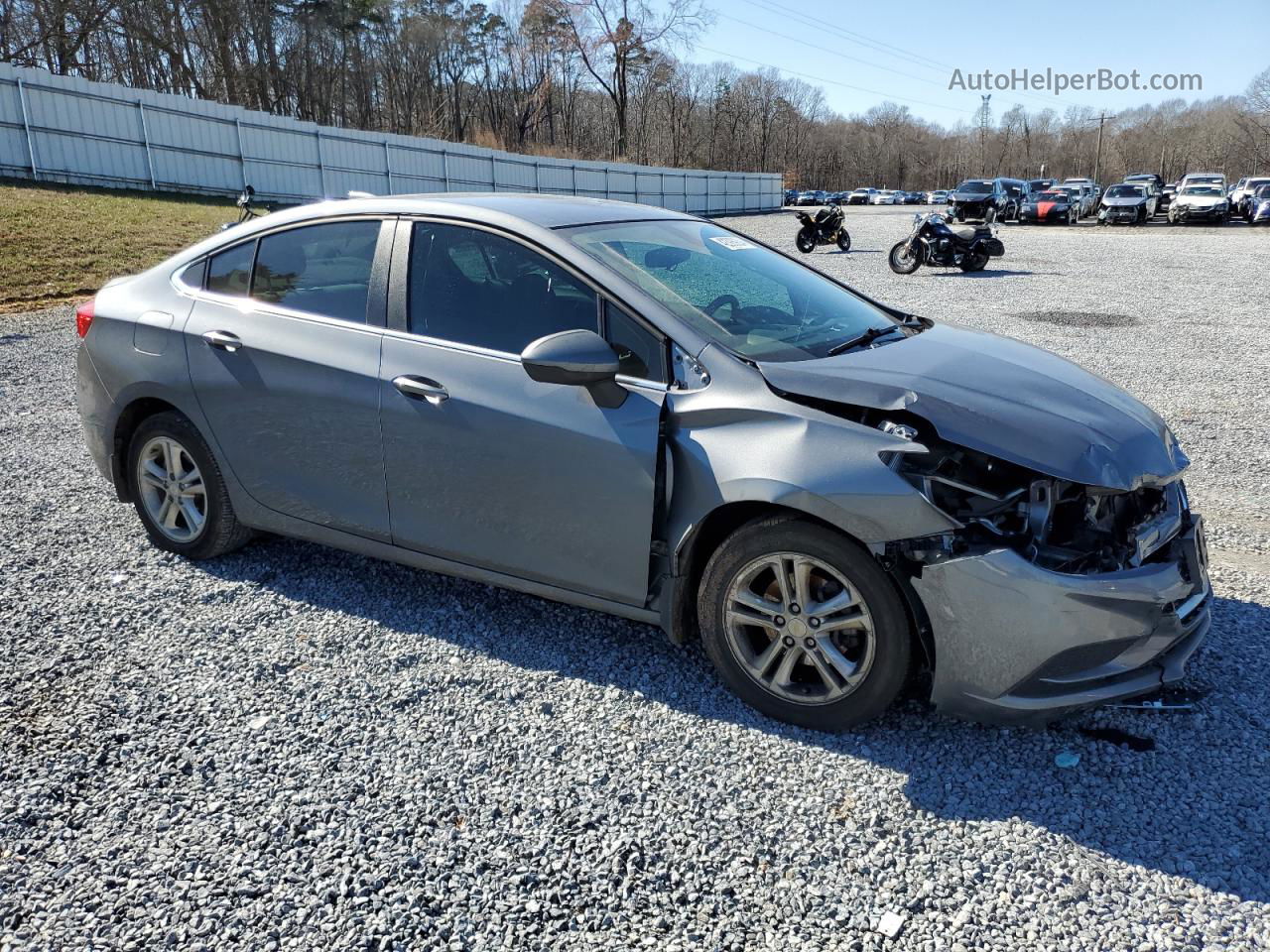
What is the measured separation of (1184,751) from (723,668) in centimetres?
149

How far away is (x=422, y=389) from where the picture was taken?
11.3 feet

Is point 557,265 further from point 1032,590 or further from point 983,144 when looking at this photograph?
point 983,144

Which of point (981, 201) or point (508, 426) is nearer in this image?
point (508, 426)

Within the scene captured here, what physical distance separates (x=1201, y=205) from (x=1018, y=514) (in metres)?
39.2

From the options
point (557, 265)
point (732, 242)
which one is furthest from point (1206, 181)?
point (557, 265)

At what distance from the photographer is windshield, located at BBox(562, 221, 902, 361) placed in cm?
335

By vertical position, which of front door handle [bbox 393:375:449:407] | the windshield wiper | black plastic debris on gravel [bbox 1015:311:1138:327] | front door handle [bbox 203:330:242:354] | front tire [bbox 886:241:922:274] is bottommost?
black plastic debris on gravel [bbox 1015:311:1138:327]

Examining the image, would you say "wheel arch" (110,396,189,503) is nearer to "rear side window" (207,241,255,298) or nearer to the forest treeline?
"rear side window" (207,241,255,298)

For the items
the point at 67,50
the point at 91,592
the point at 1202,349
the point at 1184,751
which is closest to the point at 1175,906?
the point at 1184,751

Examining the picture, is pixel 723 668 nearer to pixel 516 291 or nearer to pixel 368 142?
pixel 516 291

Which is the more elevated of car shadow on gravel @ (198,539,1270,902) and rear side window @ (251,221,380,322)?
rear side window @ (251,221,380,322)

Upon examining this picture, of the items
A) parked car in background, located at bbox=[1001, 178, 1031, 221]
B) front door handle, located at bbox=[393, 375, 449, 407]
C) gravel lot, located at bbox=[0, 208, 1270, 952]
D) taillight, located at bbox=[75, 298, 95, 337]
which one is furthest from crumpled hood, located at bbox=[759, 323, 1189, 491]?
parked car in background, located at bbox=[1001, 178, 1031, 221]

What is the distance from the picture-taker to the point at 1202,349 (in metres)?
10.3

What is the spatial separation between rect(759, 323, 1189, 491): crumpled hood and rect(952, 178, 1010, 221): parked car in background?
116ft
